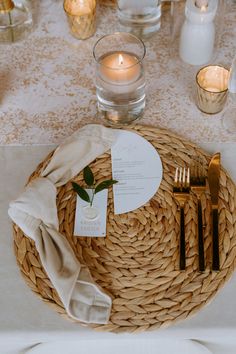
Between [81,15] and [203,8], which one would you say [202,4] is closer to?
[203,8]

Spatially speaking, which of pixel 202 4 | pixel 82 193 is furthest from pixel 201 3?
pixel 82 193

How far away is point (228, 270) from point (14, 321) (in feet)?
0.98

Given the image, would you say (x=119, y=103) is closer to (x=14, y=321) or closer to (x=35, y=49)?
(x=35, y=49)

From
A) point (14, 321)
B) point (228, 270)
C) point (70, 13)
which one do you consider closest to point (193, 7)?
point (70, 13)

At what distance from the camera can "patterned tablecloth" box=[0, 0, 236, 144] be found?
1.01 metres

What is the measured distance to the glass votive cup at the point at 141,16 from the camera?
110cm

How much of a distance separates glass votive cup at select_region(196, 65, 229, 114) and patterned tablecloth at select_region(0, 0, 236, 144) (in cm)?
2

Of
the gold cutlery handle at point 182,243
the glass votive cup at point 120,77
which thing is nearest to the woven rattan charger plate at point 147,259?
the gold cutlery handle at point 182,243

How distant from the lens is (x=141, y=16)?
43.6 inches

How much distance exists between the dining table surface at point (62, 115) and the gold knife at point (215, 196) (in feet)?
0.14

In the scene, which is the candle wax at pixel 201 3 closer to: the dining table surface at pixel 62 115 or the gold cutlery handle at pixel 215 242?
the dining table surface at pixel 62 115

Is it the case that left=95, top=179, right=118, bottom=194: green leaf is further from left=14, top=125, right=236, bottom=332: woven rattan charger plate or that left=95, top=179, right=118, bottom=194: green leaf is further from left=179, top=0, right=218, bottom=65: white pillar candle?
left=179, top=0, right=218, bottom=65: white pillar candle

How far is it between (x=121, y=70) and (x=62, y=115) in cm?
14

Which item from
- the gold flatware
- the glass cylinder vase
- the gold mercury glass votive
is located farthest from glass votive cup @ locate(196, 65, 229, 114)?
Result: the glass cylinder vase
